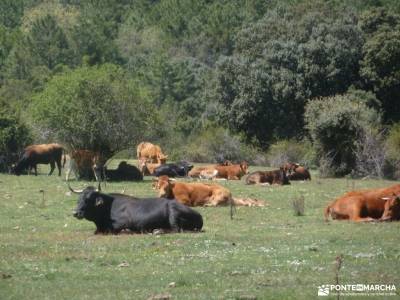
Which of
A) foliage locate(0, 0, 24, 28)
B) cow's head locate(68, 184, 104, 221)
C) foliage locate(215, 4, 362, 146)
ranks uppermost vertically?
foliage locate(0, 0, 24, 28)

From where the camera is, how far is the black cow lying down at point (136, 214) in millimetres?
19484

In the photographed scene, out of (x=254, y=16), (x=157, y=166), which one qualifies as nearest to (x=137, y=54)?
(x=254, y=16)

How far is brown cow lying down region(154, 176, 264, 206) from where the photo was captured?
25188 mm

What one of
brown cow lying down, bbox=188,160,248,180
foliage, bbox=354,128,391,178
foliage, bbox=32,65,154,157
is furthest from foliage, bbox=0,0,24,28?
foliage, bbox=32,65,154,157

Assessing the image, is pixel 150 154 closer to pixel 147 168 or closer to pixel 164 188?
pixel 147 168

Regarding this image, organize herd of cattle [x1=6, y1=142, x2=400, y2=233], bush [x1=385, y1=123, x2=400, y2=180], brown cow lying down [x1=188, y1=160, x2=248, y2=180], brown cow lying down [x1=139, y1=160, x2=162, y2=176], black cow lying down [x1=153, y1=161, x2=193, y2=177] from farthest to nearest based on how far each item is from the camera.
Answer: bush [x1=385, y1=123, x2=400, y2=180] < brown cow lying down [x1=139, y1=160, x2=162, y2=176] < black cow lying down [x1=153, y1=161, x2=193, y2=177] < brown cow lying down [x1=188, y1=160, x2=248, y2=180] < herd of cattle [x1=6, y1=142, x2=400, y2=233]

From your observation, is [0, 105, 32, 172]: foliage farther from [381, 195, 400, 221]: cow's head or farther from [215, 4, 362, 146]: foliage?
[381, 195, 400, 221]: cow's head

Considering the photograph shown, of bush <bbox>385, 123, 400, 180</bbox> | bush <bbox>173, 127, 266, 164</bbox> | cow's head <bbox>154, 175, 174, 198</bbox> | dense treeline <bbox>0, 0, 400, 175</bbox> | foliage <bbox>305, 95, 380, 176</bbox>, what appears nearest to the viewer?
cow's head <bbox>154, 175, 174, 198</bbox>

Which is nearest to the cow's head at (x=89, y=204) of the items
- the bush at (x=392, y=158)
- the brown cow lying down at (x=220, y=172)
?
the brown cow lying down at (x=220, y=172)

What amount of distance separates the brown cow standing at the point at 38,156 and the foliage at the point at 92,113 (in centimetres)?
308

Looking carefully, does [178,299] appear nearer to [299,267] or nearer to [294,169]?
[299,267]

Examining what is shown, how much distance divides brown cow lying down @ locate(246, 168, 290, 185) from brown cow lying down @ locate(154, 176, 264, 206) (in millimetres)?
9176

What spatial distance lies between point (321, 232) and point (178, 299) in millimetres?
7879

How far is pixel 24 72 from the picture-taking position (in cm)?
9238
